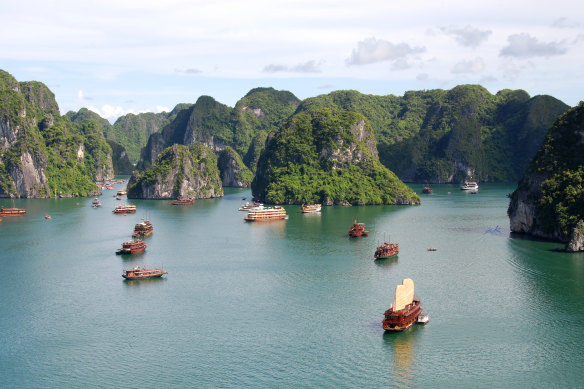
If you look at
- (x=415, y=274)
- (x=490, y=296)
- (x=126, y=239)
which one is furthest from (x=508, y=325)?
(x=126, y=239)

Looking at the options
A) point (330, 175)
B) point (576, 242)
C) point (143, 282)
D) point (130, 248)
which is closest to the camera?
point (143, 282)

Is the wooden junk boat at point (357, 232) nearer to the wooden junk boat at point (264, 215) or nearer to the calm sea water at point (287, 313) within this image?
the calm sea water at point (287, 313)

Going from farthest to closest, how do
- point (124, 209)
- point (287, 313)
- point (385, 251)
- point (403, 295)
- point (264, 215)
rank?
point (124, 209) → point (264, 215) → point (385, 251) → point (287, 313) → point (403, 295)

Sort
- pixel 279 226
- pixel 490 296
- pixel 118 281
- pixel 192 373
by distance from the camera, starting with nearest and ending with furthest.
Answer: pixel 192 373
pixel 490 296
pixel 118 281
pixel 279 226

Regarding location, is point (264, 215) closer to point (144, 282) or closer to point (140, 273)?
point (140, 273)

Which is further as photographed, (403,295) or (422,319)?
(422,319)

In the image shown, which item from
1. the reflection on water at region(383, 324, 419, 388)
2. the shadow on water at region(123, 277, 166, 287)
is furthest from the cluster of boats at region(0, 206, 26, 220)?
the reflection on water at region(383, 324, 419, 388)

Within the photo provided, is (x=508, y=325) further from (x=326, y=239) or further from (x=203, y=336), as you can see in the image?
(x=326, y=239)

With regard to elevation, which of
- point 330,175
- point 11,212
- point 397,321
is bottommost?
point 397,321

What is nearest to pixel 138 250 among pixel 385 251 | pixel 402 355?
pixel 385 251
